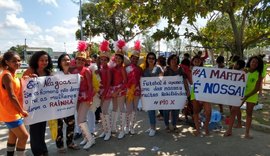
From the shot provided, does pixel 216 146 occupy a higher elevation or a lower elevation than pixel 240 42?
lower

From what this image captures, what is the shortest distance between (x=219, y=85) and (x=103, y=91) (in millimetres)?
2645

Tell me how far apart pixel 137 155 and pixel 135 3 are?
16.1 ft

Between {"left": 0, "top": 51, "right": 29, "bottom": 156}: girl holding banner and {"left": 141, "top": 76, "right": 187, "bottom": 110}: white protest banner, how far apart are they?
10.3 feet

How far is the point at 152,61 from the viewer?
22.4 ft

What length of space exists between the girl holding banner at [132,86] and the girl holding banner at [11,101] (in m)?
2.68

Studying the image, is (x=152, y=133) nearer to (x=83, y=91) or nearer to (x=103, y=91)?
(x=103, y=91)

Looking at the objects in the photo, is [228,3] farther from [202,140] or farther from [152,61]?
[202,140]

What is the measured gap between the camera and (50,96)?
18.5ft

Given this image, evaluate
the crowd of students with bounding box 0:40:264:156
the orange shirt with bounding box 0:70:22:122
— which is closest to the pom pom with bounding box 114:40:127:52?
the crowd of students with bounding box 0:40:264:156

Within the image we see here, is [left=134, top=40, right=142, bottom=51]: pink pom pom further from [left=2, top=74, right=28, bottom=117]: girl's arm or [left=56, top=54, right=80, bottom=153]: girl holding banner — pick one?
[left=2, top=74, right=28, bottom=117]: girl's arm

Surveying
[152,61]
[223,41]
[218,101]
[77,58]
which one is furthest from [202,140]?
[223,41]

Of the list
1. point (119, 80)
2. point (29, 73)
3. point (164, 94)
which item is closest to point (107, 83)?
point (119, 80)

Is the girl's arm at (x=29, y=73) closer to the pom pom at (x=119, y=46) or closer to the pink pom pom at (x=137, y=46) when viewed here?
the pom pom at (x=119, y=46)

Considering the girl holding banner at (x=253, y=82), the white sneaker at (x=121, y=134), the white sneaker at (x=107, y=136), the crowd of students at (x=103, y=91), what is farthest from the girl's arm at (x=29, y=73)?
the girl holding banner at (x=253, y=82)
